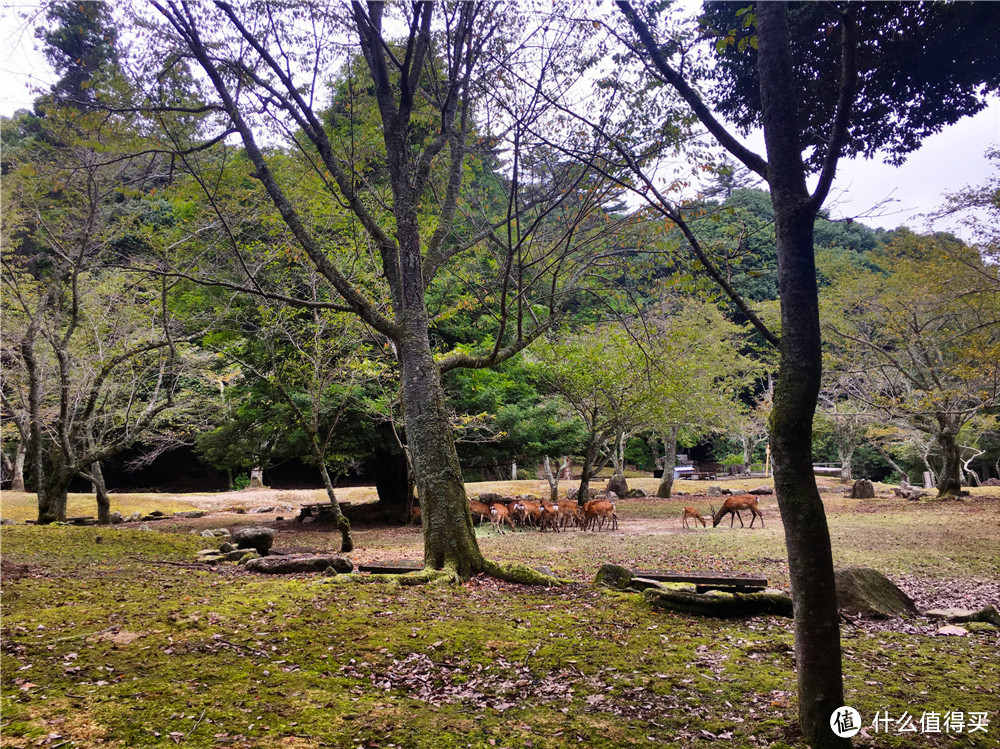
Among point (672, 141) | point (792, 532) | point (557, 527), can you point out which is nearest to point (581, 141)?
point (672, 141)

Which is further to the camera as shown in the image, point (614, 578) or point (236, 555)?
point (236, 555)

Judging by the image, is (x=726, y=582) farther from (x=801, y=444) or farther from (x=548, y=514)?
(x=548, y=514)

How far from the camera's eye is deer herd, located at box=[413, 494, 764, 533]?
46.8ft

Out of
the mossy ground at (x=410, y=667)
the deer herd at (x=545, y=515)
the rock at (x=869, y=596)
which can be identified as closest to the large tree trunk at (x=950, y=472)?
the deer herd at (x=545, y=515)

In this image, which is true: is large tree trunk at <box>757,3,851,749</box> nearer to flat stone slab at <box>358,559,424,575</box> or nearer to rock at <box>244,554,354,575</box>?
flat stone slab at <box>358,559,424,575</box>

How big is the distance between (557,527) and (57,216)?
1282cm

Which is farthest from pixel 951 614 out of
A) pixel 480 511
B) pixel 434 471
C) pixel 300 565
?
pixel 480 511

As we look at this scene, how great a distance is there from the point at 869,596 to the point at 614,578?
232cm

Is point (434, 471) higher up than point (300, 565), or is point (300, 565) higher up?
point (434, 471)

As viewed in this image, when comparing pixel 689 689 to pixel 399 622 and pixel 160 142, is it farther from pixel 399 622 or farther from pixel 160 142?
pixel 160 142

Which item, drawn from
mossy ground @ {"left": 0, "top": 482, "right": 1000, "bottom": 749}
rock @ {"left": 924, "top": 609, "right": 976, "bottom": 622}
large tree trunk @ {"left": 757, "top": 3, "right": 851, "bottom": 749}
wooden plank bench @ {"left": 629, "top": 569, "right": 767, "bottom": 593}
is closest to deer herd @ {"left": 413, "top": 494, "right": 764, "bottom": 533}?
wooden plank bench @ {"left": 629, "top": 569, "right": 767, "bottom": 593}

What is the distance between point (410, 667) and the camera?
13.0ft

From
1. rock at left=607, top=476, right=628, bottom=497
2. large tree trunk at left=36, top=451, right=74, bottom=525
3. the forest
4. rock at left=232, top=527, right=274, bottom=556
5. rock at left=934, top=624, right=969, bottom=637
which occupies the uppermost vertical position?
the forest

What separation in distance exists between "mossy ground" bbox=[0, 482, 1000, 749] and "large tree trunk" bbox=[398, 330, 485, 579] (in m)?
→ 0.43
